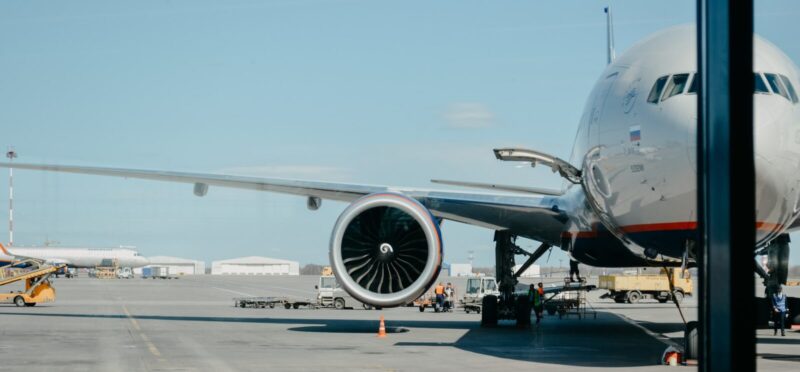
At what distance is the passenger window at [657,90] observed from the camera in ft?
37.4

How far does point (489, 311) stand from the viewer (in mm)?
20734

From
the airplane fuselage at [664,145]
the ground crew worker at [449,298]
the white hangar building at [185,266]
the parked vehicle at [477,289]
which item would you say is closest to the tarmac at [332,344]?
→ the airplane fuselage at [664,145]

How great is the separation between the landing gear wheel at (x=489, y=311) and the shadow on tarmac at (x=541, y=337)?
259 millimetres

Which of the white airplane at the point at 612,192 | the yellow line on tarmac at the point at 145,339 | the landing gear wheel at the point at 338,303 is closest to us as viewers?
the white airplane at the point at 612,192

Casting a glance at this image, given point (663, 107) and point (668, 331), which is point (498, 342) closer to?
point (668, 331)

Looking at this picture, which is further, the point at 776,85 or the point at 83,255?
the point at 83,255

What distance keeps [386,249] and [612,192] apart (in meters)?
4.65

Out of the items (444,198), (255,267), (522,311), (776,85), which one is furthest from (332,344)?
(255,267)

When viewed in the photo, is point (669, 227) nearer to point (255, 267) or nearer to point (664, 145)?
point (664, 145)

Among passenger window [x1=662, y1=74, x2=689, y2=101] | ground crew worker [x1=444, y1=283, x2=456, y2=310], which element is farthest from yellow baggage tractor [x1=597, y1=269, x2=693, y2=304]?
passenger window [x1=662, y1=74, x2=689, y2=101]

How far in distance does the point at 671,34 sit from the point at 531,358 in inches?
197

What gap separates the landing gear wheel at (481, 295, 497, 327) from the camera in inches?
813

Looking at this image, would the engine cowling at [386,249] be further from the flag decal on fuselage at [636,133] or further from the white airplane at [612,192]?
the flag decal on fuselage at [636,133]

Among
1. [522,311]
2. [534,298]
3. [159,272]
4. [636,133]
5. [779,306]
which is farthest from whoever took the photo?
[159,272]
